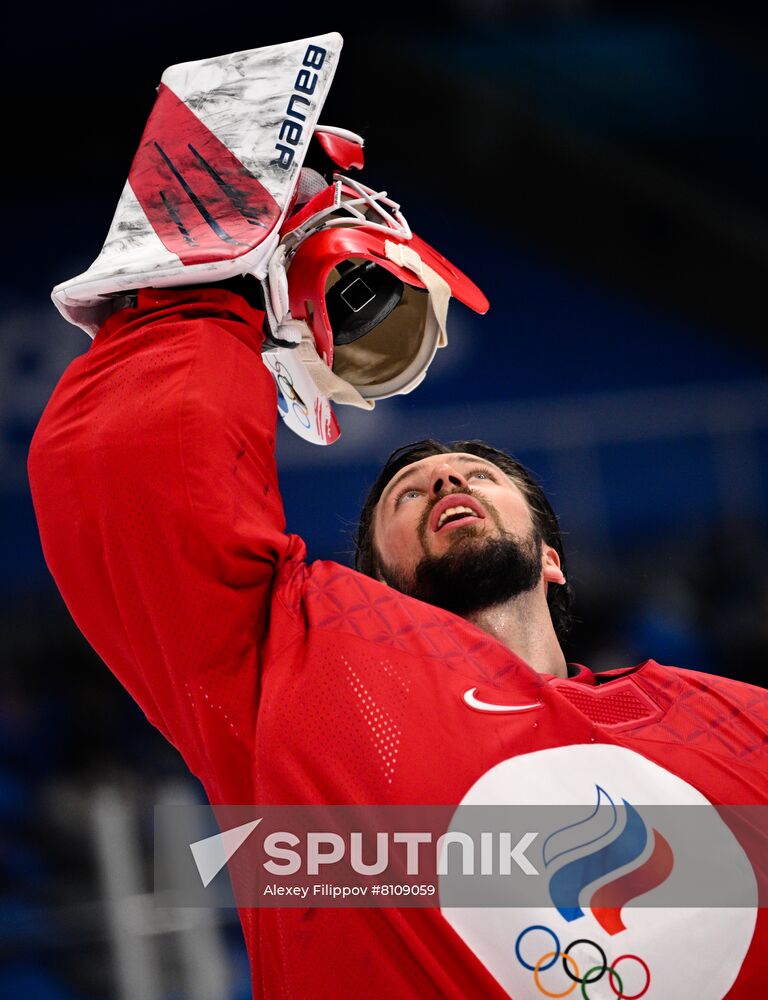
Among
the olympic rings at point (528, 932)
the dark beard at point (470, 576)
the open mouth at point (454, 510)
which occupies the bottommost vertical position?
the olympic rings at point (528, 932)

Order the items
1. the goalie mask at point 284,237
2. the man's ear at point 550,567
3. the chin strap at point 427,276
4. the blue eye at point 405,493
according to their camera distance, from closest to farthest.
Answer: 1. the goalie mask at point 284,237
2. the chin strap at point 427,276
3. the blue eye at point 405,493
4. the man's ear at point 550,567

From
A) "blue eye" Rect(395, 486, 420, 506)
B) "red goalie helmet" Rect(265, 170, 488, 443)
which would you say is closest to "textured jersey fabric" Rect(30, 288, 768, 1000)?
"red goalie helmet" Rect(265, 170, 488, 443)

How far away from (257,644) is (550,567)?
798 mm

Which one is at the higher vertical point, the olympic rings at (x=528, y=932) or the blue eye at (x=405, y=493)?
the blue eye at (x=405, y=493)

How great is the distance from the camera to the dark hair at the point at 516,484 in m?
2.31

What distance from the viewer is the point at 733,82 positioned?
715 centimetres

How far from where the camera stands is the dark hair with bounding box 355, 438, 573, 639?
2.31 meters

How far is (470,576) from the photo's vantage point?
1.95 meters

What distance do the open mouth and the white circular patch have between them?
50cm

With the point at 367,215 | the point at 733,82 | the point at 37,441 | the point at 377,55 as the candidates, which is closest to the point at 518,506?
A: the point at 367,215

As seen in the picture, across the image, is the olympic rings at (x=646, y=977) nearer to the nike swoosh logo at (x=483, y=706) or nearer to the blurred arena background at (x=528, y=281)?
the nike swoosh logo at (x=483, y=706)

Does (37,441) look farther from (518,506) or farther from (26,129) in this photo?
(26,129)

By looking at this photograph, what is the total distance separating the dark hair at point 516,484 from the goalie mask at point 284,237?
39cm

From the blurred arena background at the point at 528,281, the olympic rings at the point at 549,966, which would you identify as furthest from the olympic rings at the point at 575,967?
the blurred arena background at the point at 528,281
